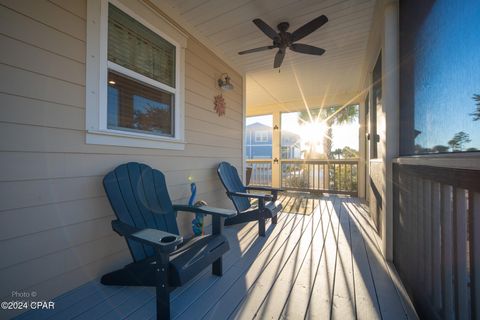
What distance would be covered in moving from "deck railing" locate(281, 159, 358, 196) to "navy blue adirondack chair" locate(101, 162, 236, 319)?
15.5 feet

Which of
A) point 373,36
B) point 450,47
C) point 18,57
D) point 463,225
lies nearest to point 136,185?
point 18,57

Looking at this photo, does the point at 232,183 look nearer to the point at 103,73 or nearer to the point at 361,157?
the point at 103,73

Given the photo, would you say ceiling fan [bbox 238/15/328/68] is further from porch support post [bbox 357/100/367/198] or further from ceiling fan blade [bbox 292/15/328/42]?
porch support post [bbox 357/100/367/198]

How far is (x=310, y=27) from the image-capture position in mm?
2361

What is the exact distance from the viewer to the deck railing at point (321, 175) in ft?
18.0

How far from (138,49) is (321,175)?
529 cm

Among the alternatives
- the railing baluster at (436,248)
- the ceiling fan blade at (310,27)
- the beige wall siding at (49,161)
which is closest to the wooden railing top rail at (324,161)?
the ceiling fan blade at (310,27)

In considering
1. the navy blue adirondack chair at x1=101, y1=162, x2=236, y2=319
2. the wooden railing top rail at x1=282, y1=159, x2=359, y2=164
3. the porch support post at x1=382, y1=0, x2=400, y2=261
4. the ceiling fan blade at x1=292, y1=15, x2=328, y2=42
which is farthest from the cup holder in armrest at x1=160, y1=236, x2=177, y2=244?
the wooden railing top rail at x1=282, y1=159, x2=359, y2=164

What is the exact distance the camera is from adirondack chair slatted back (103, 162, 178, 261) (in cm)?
164

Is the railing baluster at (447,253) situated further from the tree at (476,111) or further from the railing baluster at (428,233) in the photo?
the tree at (476,111)

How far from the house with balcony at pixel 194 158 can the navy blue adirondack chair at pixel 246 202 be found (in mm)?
348

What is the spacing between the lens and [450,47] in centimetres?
Answer: 114

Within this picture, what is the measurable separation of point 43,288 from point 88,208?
566 millimetres

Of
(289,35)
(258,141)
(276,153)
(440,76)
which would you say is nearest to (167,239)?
(440,76)
